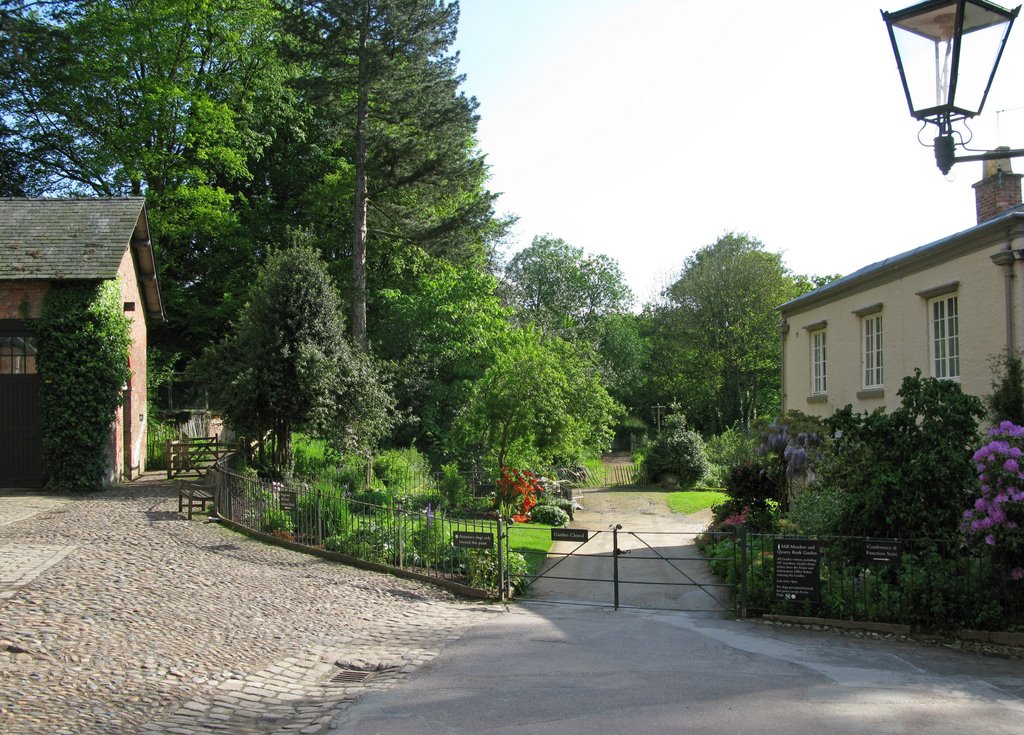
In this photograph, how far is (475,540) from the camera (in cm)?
1294

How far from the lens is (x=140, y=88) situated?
31.1 meters

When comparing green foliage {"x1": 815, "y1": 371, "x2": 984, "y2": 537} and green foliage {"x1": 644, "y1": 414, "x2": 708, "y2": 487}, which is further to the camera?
green foliage {"x1": 644, "y1": 414, "x2": 708, "y2": 487}

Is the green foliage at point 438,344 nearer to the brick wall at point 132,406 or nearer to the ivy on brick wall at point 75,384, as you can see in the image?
the brick wall at point 132,406

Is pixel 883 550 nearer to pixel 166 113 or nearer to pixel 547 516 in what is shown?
pixel 547 516

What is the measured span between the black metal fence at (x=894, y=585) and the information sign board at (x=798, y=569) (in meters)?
0.01

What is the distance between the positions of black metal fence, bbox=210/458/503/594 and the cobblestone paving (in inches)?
23.3

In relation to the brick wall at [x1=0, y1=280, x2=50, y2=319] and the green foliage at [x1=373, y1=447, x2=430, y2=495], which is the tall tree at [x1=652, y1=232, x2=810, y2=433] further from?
the brick wall at [x1=0, y1=280, x2=50, y2=319]

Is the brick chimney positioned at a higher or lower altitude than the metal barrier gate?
higher

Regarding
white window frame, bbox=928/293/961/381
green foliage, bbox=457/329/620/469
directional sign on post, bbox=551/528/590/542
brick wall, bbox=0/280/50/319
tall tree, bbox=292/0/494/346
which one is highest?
tall tree, bbox=292/0/494/346

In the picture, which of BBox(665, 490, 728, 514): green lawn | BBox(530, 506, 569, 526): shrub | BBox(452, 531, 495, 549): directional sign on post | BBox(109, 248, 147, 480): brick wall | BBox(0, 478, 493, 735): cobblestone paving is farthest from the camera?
BBox(665, 490, 728, 514): green lawn

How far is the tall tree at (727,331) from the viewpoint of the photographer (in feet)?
158

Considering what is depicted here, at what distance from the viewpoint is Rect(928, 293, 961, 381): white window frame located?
599 inches

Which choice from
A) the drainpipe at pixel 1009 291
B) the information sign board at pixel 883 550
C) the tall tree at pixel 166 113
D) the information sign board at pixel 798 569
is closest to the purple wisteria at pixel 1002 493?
the information sign board at pixel 883 550

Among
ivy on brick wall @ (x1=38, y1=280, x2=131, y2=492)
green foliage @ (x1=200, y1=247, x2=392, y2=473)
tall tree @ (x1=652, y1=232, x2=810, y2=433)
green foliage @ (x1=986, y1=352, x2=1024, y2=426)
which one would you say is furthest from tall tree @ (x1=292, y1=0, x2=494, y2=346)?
tall tree @ (x1=652, y1=232, x2=810, y2=433)
